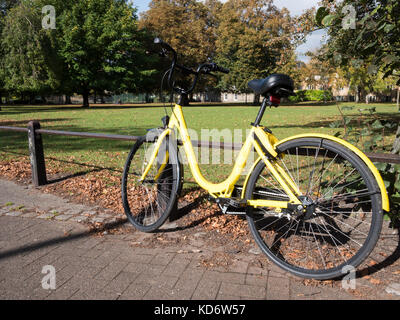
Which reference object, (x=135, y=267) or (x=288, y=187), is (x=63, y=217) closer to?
(x=135, y=267)

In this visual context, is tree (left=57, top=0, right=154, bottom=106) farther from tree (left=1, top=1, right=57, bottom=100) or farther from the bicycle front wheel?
the bicycle front wheel

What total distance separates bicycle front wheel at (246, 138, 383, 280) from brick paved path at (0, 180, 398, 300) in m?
0.24

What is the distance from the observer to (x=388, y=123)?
10.8 ft

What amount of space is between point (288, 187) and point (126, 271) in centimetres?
155

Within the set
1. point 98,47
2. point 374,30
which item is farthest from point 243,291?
point 98,47

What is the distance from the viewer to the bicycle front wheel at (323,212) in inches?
91.7

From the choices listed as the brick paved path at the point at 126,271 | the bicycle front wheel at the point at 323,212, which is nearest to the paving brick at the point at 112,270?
the brick paved path at the point at 126,271

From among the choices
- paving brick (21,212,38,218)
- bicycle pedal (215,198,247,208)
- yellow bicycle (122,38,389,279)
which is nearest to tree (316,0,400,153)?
yellow bicycle (122,38,389,279)

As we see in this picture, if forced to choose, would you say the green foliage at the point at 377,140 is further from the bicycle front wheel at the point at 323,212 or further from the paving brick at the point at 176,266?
the paving brick at the point at 176,266

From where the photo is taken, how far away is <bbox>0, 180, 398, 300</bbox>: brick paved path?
2510 millimetres

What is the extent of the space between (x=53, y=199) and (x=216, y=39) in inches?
1863
